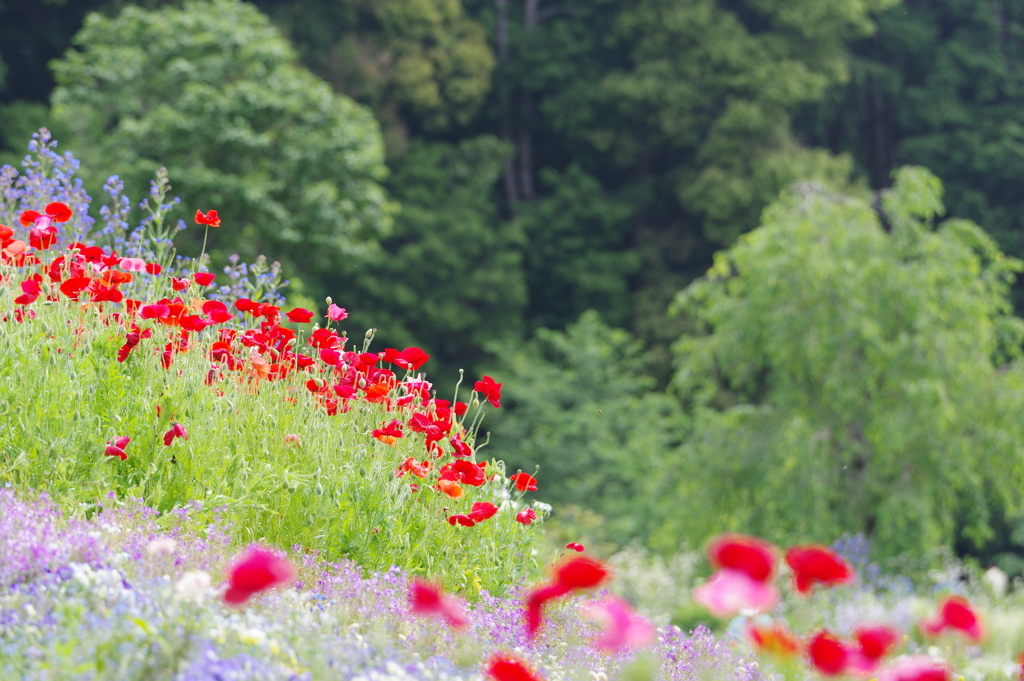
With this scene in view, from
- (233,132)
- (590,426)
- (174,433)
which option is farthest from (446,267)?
(174,433)

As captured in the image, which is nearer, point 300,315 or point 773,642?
point 773,642

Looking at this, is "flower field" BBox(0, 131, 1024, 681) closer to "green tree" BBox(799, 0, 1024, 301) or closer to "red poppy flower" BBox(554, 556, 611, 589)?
"red poppy flower" BBox(554, 556, 611, 589)

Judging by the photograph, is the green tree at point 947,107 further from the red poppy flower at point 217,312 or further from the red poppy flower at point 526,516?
the red poppy flower at point 217,312

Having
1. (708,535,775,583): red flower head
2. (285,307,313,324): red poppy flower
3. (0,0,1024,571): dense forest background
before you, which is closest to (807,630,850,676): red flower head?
(708,535,775,583): red flower head

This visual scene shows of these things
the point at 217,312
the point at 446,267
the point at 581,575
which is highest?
the point at 581,575

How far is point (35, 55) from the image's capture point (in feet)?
49.8

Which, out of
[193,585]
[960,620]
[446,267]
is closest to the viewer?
[960,620]

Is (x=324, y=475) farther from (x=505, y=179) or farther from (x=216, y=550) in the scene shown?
(x=505, y=179)

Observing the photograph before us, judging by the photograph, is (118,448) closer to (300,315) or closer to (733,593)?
(300,315)

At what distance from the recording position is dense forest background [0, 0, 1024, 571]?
45.5 feet

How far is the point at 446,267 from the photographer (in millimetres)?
14992

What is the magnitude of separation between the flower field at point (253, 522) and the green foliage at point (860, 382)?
5.69 m

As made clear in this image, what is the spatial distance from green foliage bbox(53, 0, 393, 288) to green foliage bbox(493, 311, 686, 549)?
3602 mm

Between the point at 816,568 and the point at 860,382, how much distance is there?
7836mm
